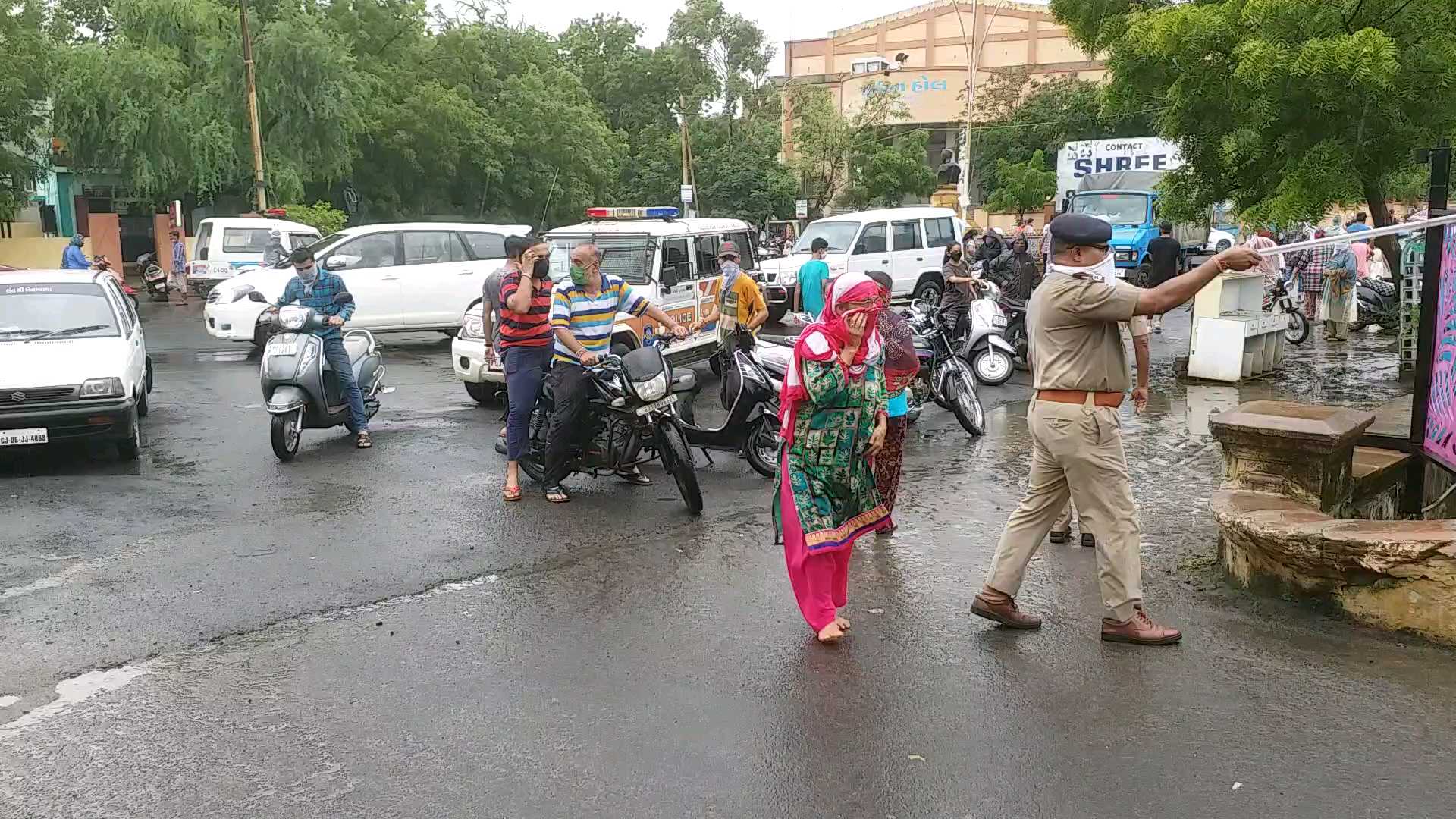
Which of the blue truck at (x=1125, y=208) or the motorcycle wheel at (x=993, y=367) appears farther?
the blue truck at (x=1125, y=208)

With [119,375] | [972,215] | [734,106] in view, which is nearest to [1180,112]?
[119,375]

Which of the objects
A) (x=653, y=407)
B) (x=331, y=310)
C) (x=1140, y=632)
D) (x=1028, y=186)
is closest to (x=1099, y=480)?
(x=1140, y=632)

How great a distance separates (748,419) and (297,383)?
350 centimetres

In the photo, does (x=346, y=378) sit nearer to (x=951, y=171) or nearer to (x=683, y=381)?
(x=683, y=381)

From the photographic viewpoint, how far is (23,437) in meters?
8.21

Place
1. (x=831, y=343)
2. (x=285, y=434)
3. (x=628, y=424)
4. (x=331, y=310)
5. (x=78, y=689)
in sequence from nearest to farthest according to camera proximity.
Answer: (x=78, y=689), (x=831, y=343), (x=628, y=424), (x=285, y=434), (x=331, y=310)

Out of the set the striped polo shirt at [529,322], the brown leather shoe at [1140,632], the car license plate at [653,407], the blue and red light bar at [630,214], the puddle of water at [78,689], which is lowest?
the puddle of water at [78,689]

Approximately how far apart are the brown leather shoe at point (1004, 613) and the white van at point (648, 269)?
6583 millimetres

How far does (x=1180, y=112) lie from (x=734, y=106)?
136 ft

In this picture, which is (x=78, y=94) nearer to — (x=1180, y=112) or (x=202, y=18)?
(x=202, y=18)

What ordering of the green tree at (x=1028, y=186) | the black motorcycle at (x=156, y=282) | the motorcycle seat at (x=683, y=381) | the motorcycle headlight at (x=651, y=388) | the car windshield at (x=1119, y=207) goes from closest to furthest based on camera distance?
1. the motorcycle headlight at (x=651, y=388)
2. the motorcycle seat at (x=683, y=381)
3. the black motorcycle at (x=156, y=282)
4. the car windshield at (x=1119, y=207)
5. the green tree at (x=1028, y=186)

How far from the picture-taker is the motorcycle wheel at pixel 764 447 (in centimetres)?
845

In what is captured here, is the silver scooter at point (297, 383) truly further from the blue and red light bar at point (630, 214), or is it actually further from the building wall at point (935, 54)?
the building wall at point (935, 54)

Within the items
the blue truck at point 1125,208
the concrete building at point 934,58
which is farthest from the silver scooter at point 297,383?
the concrete building at point 934,58
